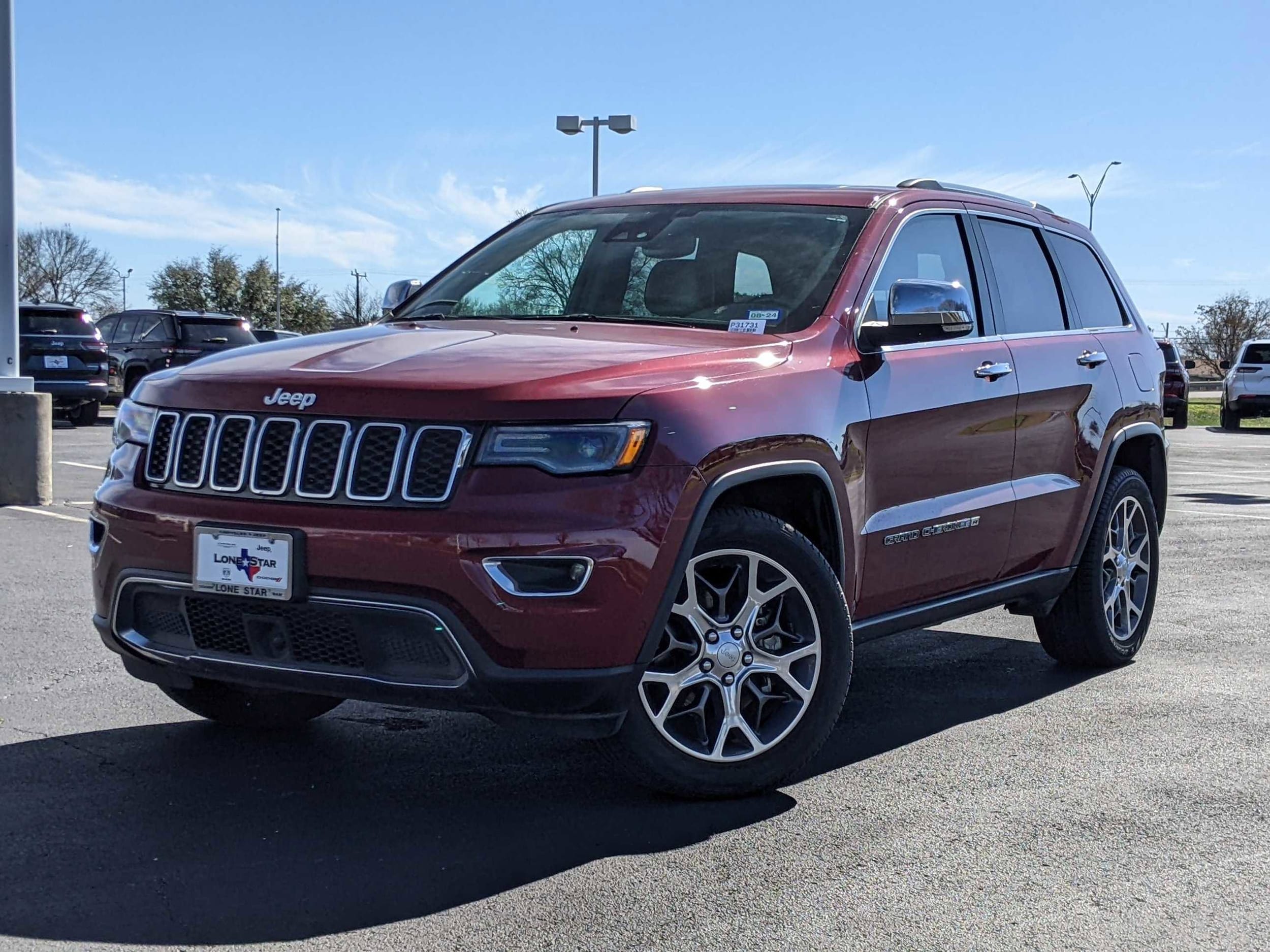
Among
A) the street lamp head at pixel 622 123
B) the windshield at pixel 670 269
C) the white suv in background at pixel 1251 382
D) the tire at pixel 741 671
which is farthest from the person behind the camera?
the street lamp head at pixel 622 123

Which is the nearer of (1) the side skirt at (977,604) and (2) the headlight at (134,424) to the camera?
(2) the headlight at (134,424)

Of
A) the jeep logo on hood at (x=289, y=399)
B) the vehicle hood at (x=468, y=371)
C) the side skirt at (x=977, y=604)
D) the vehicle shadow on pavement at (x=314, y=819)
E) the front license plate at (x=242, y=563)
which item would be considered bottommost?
the vehicle shadow on pavement at (x=314, y=819)

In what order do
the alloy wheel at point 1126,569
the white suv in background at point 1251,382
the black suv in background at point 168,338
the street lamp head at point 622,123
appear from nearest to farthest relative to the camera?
the alloy wheel at point 1126,569 < the black suv in background at point 168,338 < the white suv in background at point 1251,382 < the street lamp head at point 622,123

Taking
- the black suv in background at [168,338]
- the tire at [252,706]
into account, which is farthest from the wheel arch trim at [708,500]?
the black suv in background at [168,338]

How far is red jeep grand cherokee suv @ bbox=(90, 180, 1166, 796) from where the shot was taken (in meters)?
3.90

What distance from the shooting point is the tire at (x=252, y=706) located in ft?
16.5

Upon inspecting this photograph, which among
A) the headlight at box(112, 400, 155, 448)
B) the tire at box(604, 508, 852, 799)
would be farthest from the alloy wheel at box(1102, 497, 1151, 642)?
the headlight at box(112, 400, 155, 448)

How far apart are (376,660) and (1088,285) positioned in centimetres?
398

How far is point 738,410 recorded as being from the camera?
4293mm

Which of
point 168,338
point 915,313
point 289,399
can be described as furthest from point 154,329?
point 289,399

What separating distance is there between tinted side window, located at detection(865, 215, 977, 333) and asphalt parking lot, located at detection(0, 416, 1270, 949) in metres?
1.49

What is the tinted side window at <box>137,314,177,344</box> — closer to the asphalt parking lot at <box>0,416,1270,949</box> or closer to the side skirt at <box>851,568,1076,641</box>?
the asphalt parking lot at <box>0,416,1270,949</box>

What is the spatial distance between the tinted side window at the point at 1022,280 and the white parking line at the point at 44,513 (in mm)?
6780

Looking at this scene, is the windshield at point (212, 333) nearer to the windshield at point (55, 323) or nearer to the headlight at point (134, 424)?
the windshield at point (55, 323)
